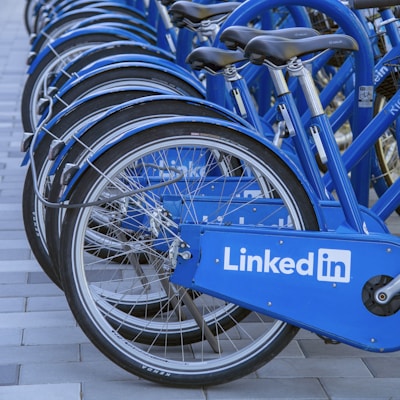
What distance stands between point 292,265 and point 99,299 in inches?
28.3

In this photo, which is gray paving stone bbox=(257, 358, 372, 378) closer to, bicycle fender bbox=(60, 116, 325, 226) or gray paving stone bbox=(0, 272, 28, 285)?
bicycle fender bbox=(60, 116, 325, 226)

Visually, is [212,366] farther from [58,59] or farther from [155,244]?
[58,59]

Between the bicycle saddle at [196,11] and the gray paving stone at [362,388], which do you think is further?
the bicycle saddle at [196,11]

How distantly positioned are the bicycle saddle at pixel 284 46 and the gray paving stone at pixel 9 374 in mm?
1309

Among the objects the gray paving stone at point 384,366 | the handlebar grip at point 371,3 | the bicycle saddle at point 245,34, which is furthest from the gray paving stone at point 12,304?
the handlebar grip at point 371,3

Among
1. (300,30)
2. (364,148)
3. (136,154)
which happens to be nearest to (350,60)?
(364,148)

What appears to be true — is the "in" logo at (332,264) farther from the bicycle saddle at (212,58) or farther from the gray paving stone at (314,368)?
the bicycle saddle at (212,58)

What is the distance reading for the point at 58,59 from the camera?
5977 mm

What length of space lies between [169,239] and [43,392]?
637 millimetres

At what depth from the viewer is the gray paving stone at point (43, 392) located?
11.0ft

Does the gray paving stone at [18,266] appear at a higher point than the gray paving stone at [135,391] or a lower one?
lower

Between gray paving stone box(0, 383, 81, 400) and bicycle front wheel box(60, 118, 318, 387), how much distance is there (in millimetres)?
172

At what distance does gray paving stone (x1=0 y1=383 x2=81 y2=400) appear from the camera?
11.0 ft

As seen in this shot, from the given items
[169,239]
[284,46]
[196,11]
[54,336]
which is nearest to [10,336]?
[54,336]
